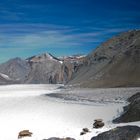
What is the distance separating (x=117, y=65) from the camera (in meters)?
123

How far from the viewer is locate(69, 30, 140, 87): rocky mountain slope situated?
372 feet

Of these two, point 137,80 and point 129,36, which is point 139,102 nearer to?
point 137,80

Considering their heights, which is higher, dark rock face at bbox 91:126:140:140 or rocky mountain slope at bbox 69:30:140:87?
rocky mountain slope at bbox 69:30:140:87

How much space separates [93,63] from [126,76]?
4224 centimetres

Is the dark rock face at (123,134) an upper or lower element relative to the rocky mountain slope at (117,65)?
lower

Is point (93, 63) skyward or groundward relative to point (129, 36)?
groundward

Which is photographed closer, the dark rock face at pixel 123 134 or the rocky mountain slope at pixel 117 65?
the dark rock face at pixel 123 134

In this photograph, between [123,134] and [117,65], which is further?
[117,65]

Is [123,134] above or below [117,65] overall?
below

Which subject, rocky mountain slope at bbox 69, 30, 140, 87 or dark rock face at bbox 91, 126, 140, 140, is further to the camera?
rocky mountain slope at bbox 69, 30, 140, 87

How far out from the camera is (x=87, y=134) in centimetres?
1980

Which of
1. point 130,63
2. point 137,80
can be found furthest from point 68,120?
point 130,63

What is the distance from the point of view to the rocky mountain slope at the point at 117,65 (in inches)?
4460

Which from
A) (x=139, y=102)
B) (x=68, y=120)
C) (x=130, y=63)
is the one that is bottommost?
(x=68, y=120)
